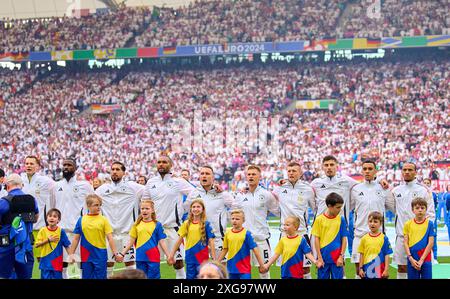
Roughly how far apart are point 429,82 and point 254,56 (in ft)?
34.2

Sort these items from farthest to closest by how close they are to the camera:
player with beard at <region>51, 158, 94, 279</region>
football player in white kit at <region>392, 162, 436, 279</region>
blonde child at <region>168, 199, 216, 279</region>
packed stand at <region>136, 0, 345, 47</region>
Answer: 1. packed stand at <region>136, 0, 345, 47</region>
2. player with beard at <region>51, 158, 94, 279</region>
3. football player in white kit at <region>392, 162, 436, 279</region>
4. blonde child at <region>168, 199, 216, 279</region>

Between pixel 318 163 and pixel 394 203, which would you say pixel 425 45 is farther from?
pixel 394 203

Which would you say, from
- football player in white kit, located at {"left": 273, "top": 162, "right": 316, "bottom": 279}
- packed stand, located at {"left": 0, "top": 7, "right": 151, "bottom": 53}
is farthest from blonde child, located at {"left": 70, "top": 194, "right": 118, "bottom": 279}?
packed stand, located at {"left": 0, "top": 7, "right": 151, "bottom": 53}

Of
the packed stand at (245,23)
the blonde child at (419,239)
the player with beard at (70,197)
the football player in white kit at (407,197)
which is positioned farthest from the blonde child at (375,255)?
the packed stand at (245,23)

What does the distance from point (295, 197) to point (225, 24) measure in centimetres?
3862

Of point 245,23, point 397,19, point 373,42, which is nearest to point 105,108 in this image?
point 245,23

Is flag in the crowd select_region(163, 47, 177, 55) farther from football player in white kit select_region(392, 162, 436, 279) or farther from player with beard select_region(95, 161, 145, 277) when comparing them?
football player in white kit select_region(392, 162, 436, 279)

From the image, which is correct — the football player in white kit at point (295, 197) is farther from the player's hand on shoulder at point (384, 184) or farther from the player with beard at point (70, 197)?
the player with beard at point (70, 197)

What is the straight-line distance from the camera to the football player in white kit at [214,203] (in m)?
10.8

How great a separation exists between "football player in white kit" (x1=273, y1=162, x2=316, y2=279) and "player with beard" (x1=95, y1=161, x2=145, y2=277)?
6.58ft

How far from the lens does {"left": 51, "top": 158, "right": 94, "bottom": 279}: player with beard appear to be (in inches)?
465

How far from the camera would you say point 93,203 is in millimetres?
10203

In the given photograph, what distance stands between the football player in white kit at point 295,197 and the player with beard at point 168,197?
4.05ft

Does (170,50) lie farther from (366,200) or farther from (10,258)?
(10,258)
